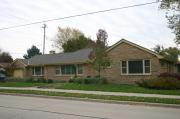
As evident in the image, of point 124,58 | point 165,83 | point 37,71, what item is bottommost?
point 165,83

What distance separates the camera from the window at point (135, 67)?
108 ft

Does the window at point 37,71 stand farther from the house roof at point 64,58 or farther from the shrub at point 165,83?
the shrub at point 165,83

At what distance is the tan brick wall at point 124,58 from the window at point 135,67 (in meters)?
0.39

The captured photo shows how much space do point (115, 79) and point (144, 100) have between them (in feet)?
57.9

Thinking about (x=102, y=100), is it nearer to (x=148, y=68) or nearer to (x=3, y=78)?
(x=148, y=68)

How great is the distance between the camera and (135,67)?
110 ft

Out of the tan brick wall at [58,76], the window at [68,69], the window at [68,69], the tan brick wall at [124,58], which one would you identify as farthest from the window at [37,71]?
the tan brick wall at [124,58]

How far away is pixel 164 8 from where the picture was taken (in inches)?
845

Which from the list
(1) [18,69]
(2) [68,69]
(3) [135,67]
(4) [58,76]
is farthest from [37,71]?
(3) [135,67]

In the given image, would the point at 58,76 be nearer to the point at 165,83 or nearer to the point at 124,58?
the point at 124,58

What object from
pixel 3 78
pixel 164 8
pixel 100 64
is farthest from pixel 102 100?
pixel 3 78

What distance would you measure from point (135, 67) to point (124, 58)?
4.84 feet

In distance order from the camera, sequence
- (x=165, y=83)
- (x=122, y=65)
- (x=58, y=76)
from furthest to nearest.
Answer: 1. (x=58, y=76)
2. (x=122, y=65)
3. (x=165, y=83)

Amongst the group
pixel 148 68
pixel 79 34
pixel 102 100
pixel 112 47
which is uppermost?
pixel 79 34
